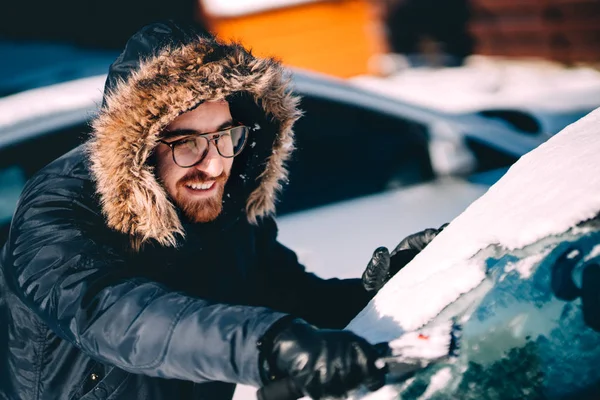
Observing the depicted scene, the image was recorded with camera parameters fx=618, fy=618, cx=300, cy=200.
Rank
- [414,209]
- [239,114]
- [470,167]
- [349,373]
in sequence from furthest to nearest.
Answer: [470,167] → [414,209] → [239,114] → [349,373]

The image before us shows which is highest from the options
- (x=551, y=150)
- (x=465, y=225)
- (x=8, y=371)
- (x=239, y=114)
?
(x=239, y=114)

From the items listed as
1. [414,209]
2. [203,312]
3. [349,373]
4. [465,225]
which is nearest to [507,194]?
[465,225]

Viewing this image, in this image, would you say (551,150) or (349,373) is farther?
(551,150)

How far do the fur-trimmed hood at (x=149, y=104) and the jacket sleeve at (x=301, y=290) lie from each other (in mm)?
402

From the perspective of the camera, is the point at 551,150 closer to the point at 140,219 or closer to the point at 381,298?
the point at 381,298

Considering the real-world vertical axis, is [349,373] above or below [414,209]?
above

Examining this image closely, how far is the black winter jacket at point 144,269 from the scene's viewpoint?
1.15 metres

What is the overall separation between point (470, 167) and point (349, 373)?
176cm

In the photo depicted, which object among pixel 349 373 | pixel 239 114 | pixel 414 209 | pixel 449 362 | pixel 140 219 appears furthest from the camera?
pixel 414 209

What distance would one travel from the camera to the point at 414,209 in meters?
2.26

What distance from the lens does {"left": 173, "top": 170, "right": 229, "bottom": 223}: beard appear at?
1.58 meters

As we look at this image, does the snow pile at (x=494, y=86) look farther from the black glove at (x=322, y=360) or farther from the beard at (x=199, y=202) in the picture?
the black glove at (x=322, y=360)

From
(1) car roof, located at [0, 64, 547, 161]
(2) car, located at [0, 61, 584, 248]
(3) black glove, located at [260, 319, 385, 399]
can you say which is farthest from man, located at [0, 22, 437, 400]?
(1) car roof, located at [0, 64, 547, 161]

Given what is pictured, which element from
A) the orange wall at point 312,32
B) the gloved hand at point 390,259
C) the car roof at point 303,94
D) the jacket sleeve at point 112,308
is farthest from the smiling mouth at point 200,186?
the orange wall at point 312,32
